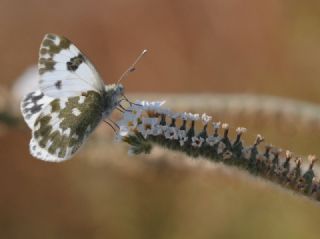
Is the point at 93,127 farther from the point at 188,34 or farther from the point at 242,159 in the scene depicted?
the point at 188,34

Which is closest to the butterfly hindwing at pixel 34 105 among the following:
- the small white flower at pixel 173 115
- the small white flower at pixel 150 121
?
the small white flower at pixel 150 121

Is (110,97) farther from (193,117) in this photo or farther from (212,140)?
(212,140)

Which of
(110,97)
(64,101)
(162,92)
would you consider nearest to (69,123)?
(64,101)

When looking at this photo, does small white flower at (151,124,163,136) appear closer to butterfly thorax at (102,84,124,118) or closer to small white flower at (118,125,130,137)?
small white flower at (118,125,130,137)

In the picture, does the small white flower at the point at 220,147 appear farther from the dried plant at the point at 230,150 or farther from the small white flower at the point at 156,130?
the small white flower at the point at 156,130

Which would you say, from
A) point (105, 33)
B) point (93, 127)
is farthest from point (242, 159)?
point (105, 33)

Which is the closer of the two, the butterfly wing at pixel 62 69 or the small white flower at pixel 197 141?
the small white flower at pixel 197 141
